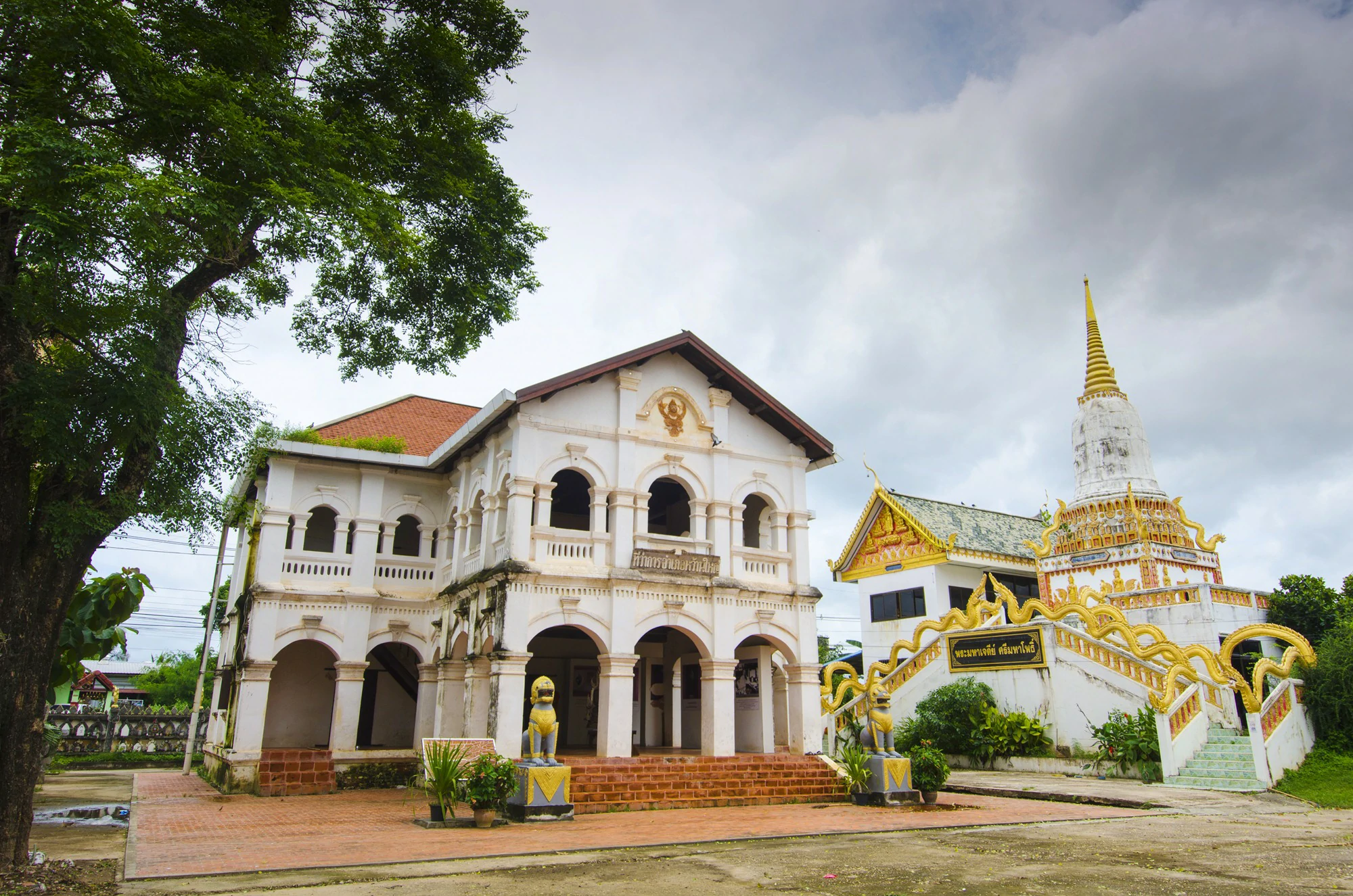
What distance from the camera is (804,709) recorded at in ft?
56.5

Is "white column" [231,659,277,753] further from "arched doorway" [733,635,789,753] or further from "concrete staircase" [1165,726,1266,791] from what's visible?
"concrete staircase" [1165,726,1266,791]

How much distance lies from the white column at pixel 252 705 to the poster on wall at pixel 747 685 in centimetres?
965

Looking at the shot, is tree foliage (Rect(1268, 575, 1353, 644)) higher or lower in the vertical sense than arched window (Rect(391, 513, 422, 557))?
lower

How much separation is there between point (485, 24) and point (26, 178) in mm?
6634

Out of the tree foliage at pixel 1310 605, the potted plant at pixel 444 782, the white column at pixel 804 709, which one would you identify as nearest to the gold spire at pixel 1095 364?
the tree foliage at pixel 1310 605

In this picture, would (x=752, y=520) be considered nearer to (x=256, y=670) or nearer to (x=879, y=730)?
(x=879, y=730)

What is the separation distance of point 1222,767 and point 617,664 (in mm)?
10713

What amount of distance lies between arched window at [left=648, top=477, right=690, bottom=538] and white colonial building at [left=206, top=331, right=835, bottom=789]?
65 mm

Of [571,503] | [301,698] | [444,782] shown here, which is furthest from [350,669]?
[444,782]

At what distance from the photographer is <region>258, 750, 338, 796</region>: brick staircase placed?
16500mm

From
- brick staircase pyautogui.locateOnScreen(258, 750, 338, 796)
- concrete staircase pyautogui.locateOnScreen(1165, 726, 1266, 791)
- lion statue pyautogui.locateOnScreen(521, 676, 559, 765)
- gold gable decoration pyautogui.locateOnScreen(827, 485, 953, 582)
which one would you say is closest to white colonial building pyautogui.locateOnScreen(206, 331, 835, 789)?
brick staircase pyautogui.locateOnScreen(258, 750, 338, 796)

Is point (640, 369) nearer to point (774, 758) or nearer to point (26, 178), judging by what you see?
point (774, 758)

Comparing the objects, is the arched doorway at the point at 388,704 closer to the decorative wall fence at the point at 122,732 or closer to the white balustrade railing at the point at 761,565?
the decorative wall fence at the point at 122,732

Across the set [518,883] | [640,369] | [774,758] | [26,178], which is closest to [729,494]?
[640,369]
